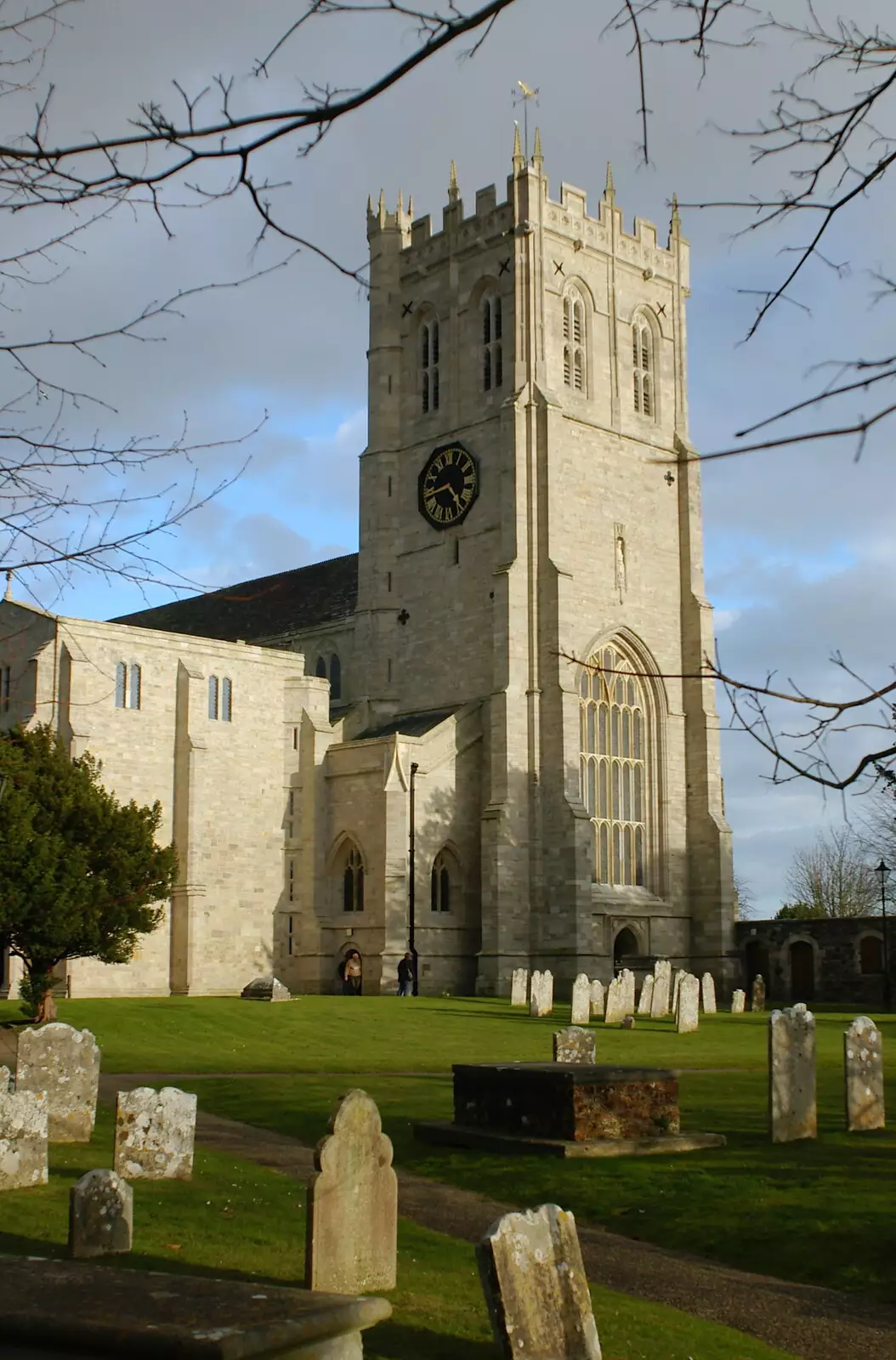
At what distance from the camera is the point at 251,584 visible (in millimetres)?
59031

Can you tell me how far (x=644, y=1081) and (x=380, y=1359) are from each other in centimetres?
673

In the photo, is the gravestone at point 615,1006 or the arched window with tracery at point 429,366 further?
the arched window with tracery at point 429,366

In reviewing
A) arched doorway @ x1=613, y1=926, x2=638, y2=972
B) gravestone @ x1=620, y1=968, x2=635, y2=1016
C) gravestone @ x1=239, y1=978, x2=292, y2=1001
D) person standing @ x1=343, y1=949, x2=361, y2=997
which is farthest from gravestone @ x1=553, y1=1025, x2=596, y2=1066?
arched doorway @ x1=613, y1=926, x2=638, y2=972

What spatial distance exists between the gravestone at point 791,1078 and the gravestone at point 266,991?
73.8 ft

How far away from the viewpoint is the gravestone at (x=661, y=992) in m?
32.1

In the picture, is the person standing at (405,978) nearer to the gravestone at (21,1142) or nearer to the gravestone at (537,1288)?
the gravestone at (21,1142)

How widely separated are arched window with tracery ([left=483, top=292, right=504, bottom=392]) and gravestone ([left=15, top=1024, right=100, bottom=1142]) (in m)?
35.3

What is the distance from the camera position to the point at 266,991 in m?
36.2

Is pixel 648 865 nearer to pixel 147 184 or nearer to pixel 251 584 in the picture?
pixel 251 584

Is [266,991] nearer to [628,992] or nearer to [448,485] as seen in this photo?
[628,992]

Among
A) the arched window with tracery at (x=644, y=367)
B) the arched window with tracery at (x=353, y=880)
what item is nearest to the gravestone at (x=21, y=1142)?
the arched window with tracery at (x=353, y=880)

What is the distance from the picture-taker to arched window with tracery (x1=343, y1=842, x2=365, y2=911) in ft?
142

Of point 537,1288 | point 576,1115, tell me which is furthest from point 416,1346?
point 576,1115

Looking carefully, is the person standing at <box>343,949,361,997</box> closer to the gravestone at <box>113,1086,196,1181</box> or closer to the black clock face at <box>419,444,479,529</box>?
the black clock face at <box>419,444,479,529</box>
